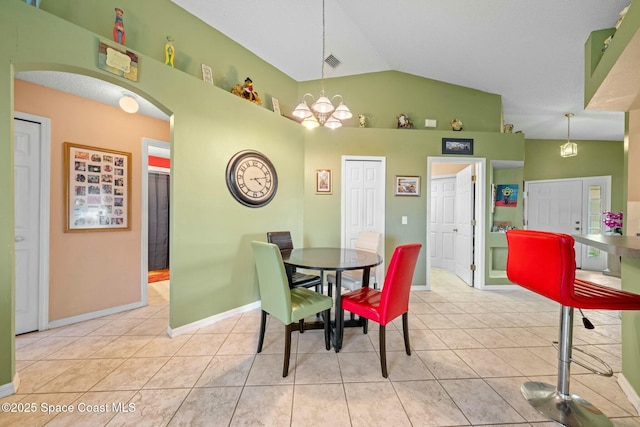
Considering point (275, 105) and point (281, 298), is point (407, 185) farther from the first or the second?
point (281, 298)

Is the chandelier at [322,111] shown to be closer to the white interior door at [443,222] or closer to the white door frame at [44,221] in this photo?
the white door frame at [44,221]

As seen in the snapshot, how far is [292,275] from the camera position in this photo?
2602 mm

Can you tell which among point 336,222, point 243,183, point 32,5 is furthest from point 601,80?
point 32,5

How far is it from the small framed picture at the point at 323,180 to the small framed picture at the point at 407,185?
106 cm

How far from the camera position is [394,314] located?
1815mm

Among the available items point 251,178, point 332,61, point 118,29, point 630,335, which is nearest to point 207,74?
point 118,29

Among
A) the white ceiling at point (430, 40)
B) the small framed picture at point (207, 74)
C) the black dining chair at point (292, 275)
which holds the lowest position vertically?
the black dining chair at point (292, 275)

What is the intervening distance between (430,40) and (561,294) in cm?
304

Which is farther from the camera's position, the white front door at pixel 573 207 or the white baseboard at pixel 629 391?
the white front door at pixel 573 207

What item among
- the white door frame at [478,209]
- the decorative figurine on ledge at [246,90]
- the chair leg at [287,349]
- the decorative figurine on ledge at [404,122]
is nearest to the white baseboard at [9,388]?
the chair leg at [287,349]

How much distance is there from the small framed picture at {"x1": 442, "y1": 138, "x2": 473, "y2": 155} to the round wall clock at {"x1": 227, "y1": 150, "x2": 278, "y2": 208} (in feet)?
8.63

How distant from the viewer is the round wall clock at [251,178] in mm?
2750

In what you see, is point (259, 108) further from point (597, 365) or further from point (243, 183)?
point (597, 365)

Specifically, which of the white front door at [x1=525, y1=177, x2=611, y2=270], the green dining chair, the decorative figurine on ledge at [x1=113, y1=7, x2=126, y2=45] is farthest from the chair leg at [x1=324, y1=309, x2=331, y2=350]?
the white front door at [x1=525, y1=177, x2=611, y2=270]
